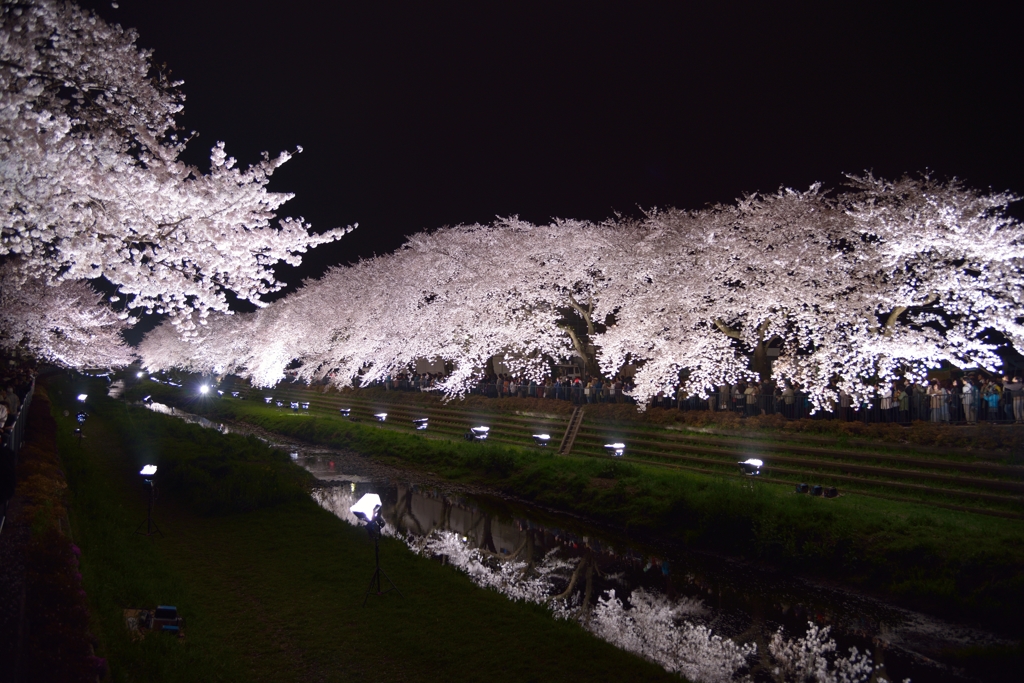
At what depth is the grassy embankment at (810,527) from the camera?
394 inches

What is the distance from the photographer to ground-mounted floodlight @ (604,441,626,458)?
20578 millimetres

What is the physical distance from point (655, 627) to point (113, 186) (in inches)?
395

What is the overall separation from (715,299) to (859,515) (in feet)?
31.5

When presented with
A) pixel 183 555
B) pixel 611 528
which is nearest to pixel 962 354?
pixel 611 528

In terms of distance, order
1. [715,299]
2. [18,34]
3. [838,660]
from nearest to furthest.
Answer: [18,34], [838,660], [715,299]

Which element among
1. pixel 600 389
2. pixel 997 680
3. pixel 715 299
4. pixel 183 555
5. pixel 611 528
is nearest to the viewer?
pixel 997 680

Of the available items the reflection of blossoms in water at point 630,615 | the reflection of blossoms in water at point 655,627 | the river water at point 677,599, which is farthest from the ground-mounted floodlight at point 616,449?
the reflection of blossoms in water at point 655,627

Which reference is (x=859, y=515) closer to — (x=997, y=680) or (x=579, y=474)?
(x=997, y=680)

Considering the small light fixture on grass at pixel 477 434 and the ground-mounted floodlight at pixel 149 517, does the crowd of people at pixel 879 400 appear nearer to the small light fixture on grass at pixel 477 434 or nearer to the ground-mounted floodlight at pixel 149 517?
the small light fixture on grass at pixel 477 434

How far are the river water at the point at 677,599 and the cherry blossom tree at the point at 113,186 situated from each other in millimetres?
7609

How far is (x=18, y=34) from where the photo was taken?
692 centimetres

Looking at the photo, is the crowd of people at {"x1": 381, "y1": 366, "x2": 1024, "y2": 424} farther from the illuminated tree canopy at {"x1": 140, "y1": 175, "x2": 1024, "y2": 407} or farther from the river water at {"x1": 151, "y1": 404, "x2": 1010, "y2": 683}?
the river water at {"x1": 151, "y1": 404, "x2": 1010, "y2": 683}

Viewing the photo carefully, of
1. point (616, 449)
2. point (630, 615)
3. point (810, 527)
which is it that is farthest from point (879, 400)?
point (630, 615)

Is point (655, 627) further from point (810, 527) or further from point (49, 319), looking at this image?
point (49, 319)
